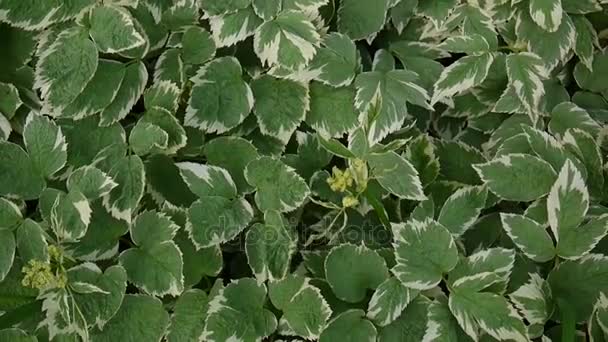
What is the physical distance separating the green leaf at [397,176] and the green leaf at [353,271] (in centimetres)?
10

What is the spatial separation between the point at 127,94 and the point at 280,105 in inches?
9.4

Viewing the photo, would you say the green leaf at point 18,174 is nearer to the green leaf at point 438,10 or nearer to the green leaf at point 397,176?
the green leaf at point 397,176

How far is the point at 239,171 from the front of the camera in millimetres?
1112

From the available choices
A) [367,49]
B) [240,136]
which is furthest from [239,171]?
[367,49]

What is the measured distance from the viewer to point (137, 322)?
1.05 metres

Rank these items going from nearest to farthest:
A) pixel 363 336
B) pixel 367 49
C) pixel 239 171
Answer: pixel 363 336, pixel 239 171, pixel 367 49

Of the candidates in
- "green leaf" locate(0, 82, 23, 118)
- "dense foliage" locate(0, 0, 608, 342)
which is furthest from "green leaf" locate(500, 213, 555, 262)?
"green leaf" locate(0, 82, 23, 118)

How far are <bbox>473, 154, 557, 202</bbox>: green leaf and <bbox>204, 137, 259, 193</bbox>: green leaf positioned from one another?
0.34 m

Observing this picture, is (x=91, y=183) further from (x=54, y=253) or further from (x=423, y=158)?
(x=423, y=158)

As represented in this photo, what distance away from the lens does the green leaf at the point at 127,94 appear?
1.12 m

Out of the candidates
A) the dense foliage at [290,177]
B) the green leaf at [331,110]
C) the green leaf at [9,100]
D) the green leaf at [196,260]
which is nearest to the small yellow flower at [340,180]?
the dense foliage at [290,177]

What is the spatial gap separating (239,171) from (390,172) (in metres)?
0.23

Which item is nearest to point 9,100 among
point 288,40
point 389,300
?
point 288,40

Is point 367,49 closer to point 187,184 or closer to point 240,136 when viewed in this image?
point 240,136
